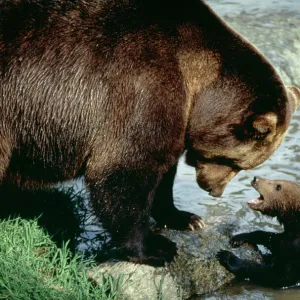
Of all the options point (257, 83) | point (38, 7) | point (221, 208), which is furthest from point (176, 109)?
point (221, 208)

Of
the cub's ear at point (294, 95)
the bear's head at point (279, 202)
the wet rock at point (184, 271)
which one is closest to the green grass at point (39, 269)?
the wet rock at point (184, 271)

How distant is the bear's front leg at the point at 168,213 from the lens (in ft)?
21.6

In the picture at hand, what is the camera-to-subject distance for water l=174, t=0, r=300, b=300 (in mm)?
6953

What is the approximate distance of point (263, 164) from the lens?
8.66m

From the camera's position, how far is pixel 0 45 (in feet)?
17.3

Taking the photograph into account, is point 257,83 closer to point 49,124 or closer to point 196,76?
point 196,76

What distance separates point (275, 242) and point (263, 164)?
2.28 metres

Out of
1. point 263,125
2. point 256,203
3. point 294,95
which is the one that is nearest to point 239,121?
point 263,125

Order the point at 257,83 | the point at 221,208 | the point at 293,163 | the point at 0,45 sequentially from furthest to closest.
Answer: the point at 293,163
the point at 221,208
the point at 257,83
the point at 0,45

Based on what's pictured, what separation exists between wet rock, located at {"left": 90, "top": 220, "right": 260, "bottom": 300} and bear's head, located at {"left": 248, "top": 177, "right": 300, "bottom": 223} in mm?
400

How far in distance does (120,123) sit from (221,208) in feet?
7.81

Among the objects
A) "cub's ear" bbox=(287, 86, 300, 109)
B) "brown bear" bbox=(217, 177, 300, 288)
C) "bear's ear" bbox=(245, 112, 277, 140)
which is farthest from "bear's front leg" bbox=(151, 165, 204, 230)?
"cub's ear" bbox=(287, 86, 300, 109)

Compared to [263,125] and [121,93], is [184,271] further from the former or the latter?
[121,93]

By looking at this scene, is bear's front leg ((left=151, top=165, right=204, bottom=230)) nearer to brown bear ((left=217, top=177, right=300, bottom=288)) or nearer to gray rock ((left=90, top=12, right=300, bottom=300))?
gray rock ((left=90, top=12, right=300, bottom=300))
